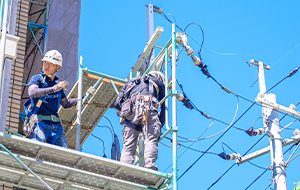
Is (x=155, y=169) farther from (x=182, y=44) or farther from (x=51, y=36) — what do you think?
(x=51, y=36)

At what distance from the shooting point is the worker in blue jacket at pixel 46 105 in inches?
375

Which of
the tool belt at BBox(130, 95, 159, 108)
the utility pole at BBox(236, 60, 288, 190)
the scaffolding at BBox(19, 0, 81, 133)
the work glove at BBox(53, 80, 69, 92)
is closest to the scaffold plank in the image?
the tool belt at BBox(130, 95, 159, 108)

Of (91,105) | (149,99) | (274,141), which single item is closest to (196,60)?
(91,105)

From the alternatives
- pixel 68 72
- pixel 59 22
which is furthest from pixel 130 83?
pixel 59 22

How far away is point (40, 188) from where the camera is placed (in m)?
9.41

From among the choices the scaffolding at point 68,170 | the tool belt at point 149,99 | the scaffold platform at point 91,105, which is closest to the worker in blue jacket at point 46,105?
the scaffolding at point 68,170

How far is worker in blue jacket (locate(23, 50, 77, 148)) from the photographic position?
9.52 meters

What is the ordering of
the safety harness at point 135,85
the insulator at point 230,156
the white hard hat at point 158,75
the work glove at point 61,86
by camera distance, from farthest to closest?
the insulator at point 230,156, the white hard hat at point 158,75, the safety harness at point 135,85, the work glove at point 61,86

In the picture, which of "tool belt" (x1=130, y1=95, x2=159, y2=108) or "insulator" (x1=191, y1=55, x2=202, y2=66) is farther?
"insulator" (x1=191, y1=55, x2=202, y2=66)

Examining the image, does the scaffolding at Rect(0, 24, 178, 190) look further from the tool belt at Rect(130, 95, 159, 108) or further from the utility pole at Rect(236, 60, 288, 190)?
the utility pole at Rect(236, 60, 288, 190)

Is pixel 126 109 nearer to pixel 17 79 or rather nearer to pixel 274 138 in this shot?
pixel 17 79

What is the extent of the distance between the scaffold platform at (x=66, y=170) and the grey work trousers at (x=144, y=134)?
395 mm

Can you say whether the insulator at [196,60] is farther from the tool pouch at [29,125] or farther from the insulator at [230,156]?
the tool pouch at [29,125]

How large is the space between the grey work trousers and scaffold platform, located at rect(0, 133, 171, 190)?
0.39 m
